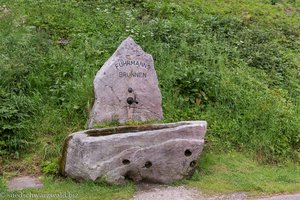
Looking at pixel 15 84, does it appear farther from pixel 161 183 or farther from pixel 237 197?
pixel 237 197

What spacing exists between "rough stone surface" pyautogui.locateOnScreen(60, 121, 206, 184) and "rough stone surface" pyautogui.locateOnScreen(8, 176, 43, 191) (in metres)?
0.35

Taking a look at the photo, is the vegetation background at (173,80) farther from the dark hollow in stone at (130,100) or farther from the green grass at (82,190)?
the dark hollow in stone at (130,100)

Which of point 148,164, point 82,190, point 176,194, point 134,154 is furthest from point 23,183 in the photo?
point 176,194

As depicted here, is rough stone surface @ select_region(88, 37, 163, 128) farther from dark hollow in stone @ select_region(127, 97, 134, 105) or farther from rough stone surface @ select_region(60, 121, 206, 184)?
rough stone surface @ select_region(60, 121, 206, 184)

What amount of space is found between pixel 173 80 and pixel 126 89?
59.1 inches

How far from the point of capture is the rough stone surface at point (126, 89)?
21.9ft

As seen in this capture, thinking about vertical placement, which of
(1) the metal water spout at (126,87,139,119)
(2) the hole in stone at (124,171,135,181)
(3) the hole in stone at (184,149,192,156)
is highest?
(1) the metal water spout at (126,87,139,119)

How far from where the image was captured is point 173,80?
26.6 feet

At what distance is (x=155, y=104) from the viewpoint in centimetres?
701

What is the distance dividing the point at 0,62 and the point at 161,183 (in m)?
3.59

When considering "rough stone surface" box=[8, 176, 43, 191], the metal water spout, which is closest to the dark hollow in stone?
the metal water spout

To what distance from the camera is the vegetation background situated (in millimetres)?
6559

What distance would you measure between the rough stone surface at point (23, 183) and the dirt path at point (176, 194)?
4.12ft

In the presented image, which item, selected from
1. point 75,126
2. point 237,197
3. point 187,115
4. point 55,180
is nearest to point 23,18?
point 75,126
